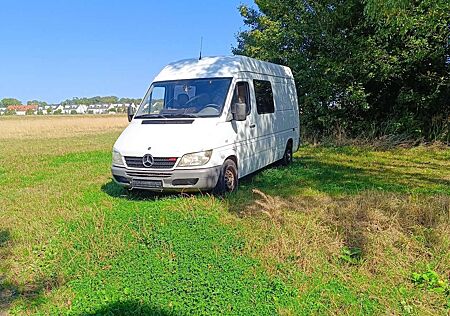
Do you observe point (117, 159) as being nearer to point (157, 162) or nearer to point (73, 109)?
point (157, 162)

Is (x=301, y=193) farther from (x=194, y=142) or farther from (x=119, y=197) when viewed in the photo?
(x=119, y=197)

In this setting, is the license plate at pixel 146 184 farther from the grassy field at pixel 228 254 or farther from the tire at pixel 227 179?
the tire at pixel 227 179

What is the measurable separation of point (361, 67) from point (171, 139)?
29.9 ft

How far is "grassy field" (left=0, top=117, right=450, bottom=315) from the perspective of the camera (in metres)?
3.24

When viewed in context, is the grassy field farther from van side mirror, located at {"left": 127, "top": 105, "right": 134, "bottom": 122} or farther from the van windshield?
van side mirror, located at {"left": 127, "top": 105, "right": 134, "bottom": 122}

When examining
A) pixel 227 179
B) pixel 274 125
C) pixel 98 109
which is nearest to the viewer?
pixel 227 179

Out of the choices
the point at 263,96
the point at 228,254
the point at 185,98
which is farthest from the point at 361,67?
the point at 228,254

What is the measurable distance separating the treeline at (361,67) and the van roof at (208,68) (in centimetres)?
608

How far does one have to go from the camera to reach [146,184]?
587 cm

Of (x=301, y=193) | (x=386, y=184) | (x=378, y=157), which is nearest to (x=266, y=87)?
(x=301, y=193)

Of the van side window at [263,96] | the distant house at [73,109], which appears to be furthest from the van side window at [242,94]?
the distant house at [73,109]

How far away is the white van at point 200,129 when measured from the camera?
18.9 ft

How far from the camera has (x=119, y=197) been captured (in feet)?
21.6

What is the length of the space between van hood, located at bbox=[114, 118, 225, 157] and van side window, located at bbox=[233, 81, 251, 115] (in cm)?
88
